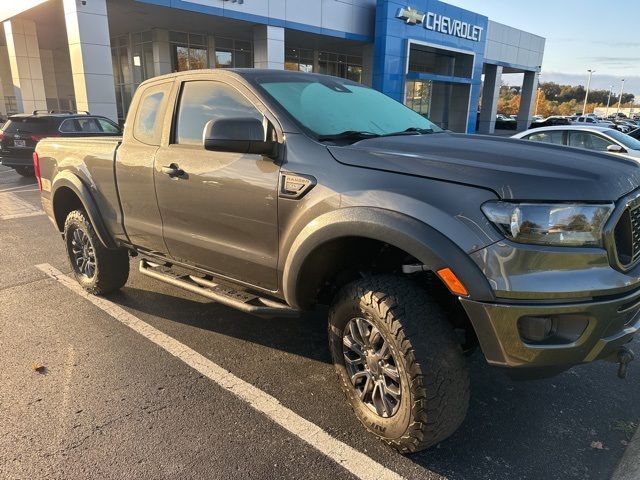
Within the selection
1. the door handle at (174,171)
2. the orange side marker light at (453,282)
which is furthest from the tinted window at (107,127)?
the orange side marker light at (453,282)

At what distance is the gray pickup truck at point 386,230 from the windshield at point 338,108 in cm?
2

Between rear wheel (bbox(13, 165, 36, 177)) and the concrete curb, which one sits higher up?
the concrete curb

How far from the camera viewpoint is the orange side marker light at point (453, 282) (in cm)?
217

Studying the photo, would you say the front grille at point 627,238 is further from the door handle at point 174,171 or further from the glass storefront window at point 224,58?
the glass storefront window at point 224,58

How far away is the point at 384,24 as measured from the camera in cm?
2373

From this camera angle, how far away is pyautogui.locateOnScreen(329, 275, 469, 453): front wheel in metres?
2.35

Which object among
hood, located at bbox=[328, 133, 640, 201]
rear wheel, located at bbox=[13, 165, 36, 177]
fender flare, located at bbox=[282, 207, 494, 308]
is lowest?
rear wheel, located at bbox=[13, 165, 36, 177]

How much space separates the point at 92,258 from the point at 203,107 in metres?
2.07

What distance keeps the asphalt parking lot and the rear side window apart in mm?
1547

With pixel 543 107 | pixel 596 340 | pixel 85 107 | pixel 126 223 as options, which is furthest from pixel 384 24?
pixel 543 107

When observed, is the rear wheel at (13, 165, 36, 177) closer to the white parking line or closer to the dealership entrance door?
the white parking line

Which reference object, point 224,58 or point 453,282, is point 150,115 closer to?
point 453,282

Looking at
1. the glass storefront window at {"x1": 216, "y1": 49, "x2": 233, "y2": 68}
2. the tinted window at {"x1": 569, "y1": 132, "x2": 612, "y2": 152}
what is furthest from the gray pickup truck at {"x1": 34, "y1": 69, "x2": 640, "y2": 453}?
the glass storefront window at {"x1": 216, "y1": 49, "x2": 233, "y2": 68}

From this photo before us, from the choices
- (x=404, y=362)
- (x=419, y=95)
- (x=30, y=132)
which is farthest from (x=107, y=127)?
(x=419, y=95)
